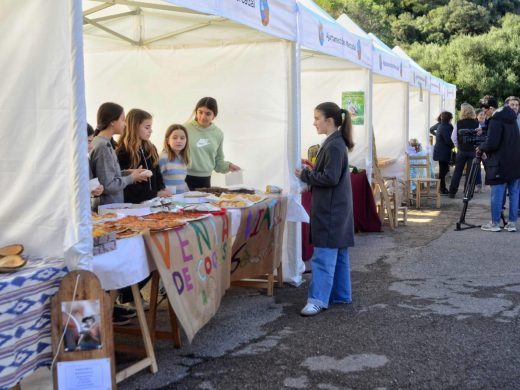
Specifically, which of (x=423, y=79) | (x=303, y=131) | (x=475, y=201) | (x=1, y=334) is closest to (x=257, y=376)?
(x=1, y=334)

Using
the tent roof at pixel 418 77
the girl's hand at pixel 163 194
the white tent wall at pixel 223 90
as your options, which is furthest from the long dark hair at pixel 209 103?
the tent roof at pixel 418 77

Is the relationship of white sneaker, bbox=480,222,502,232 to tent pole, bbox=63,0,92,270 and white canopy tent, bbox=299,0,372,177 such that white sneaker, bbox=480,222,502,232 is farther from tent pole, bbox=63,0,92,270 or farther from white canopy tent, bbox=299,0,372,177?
tent pole, bbox=63,0,92,270

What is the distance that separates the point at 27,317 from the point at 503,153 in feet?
22.0

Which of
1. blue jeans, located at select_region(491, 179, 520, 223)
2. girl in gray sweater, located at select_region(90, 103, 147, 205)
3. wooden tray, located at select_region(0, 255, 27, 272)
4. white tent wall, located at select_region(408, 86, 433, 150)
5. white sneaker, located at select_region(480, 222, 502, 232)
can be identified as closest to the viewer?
wooden tray, located at select_region(0, 255, 27, 272)

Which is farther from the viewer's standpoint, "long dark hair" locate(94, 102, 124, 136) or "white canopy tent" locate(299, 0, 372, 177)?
"white canopy tent" locate(299, 0, 372, 177)

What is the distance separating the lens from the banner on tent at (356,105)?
348 inches

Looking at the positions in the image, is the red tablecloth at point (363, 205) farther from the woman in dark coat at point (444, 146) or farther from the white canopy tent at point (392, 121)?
the woman in dark coat at point (444, 146)

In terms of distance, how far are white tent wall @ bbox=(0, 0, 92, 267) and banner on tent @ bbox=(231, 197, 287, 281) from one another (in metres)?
1.97

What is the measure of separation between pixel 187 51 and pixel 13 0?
11.2 feet

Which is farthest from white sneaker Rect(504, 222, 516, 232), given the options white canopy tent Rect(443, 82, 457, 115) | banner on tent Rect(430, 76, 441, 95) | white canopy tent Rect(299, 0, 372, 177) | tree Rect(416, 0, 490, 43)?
tree Rect(416, 0, 490, 43)

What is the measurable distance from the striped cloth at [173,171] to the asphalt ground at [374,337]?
3.41 ft

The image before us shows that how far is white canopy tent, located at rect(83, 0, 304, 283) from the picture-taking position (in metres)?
5.49

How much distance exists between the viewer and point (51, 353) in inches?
109

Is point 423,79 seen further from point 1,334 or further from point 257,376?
point 1,334
